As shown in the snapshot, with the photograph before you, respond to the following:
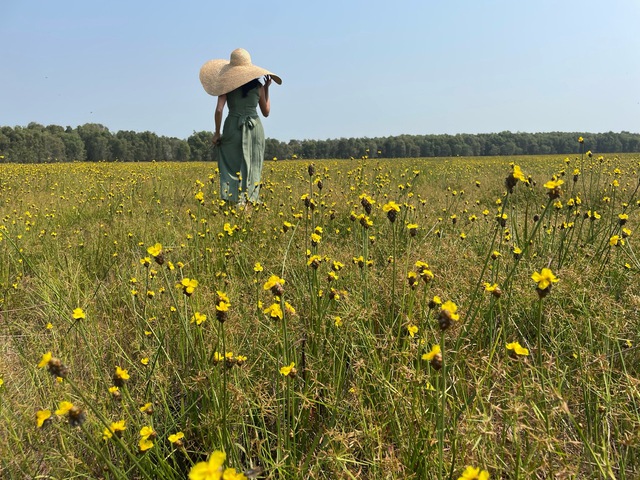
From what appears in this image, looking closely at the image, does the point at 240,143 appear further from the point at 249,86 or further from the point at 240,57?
the point at 240,57

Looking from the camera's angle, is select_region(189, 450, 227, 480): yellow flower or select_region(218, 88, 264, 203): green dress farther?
select_region(218, 88, 264, 203): green dress

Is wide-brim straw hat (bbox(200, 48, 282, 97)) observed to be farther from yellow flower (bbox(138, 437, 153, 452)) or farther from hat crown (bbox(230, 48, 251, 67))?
yellow flower (bbox(138, 437, 153, 452))

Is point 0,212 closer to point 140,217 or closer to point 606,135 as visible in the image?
point 140,217

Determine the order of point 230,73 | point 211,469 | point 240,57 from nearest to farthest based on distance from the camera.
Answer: point 211,469 → point 230,73 → point 240,57

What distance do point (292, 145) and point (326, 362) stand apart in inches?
1622

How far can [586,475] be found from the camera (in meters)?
1.23

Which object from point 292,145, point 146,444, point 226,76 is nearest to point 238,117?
point 226,76

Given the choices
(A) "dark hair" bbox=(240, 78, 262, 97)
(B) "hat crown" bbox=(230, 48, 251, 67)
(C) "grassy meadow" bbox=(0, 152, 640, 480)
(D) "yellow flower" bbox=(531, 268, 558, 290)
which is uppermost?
(B) "hat crown" bbox=(230, 48, 251, 67)

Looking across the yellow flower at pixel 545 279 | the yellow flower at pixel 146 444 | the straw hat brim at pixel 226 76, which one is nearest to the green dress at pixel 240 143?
the straw hat brim at pixel 226 76

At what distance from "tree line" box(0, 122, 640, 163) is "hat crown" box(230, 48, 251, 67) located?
32.1 meters

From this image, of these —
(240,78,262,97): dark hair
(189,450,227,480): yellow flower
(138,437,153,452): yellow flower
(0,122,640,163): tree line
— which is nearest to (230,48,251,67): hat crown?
(240,78,262,97): dark hair

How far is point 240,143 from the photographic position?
581 cm

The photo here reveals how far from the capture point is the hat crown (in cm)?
561

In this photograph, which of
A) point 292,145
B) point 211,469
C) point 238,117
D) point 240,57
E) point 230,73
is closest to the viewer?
point 211,469
